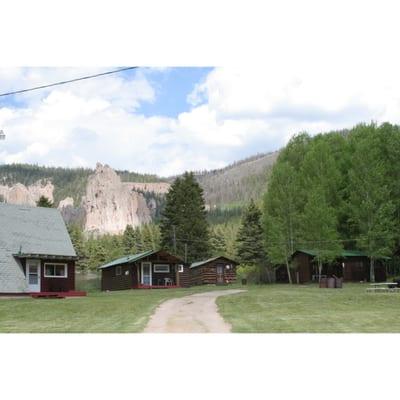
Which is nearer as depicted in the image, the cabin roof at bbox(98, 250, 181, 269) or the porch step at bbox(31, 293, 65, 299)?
the cabin roof at bbox(98, 250, 181, 269)

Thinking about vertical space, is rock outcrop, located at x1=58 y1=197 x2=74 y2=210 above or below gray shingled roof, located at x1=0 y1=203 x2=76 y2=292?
above

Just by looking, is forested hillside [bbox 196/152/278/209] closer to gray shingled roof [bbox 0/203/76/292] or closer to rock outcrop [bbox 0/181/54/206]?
rock outcrop [bbox 0/181/54/206]

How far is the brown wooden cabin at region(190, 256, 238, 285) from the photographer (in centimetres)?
1748

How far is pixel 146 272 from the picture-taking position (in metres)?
16.3

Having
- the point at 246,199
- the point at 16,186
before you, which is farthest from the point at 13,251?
the point at 246,199

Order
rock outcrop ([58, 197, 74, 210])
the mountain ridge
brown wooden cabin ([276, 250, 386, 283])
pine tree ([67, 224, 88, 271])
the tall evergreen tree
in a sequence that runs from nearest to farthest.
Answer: the mountain ridge < rock outcrop ([58, 197, 74, 210]) < pine tree ([67, 224, 88, 271]) < the tall evergreen tree < brown wooden cabin ([276, 250, 386, 283])

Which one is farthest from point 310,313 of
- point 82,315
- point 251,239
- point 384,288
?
point 251,239

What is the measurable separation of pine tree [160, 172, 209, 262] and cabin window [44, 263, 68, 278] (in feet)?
9.38

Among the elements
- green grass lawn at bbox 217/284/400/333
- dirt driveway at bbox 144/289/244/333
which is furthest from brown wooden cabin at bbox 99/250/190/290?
dirt driveway at bbox 144/289/244/333

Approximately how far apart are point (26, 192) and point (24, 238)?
3.56 metres

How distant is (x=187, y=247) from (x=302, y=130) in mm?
5646

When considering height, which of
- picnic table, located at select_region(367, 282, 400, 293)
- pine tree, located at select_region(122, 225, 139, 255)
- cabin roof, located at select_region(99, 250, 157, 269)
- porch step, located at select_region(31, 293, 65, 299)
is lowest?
picnic table, located at select_region(367, 282, 400, 293)
